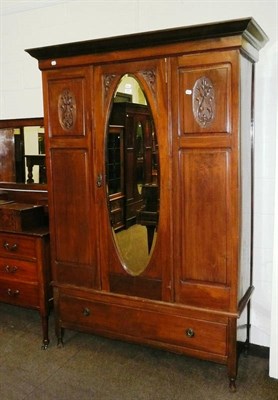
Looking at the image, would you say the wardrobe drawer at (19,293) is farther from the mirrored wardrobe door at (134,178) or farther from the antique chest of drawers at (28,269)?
the mirrored wardrobe door at (134,178)

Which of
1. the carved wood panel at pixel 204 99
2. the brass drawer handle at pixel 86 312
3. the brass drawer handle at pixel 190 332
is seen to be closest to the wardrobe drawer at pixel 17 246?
the brass drawer handle at pixel 86 312

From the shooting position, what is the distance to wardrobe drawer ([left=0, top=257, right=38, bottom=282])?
2844 mm

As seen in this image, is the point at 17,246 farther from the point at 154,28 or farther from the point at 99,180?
the point at 154,28

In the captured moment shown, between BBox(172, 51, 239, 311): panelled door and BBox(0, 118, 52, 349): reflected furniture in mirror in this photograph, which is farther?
BBox(0, 118, 52, 349): reflected furniture in mirror

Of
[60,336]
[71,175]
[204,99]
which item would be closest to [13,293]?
[60,336]

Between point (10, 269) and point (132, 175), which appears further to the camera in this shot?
point (10, 269)

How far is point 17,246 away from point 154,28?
69.8 inches

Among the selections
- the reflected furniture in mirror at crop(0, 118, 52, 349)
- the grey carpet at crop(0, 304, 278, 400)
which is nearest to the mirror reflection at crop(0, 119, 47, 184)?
the reflected furniture in mirror at crop(0, 118, 52, 349)

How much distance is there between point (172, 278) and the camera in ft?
7.79

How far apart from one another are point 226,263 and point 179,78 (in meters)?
1.03

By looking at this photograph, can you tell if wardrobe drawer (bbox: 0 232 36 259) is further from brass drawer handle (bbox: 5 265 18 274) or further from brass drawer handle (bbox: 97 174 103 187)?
brass drawer handle (bbox: 97 174 103 187)

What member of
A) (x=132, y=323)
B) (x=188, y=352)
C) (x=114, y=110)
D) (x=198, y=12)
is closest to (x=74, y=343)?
(x=132, y=323)

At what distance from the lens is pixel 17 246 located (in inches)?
113

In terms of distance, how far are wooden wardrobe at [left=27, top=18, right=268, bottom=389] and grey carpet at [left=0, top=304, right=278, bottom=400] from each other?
0.18 m
